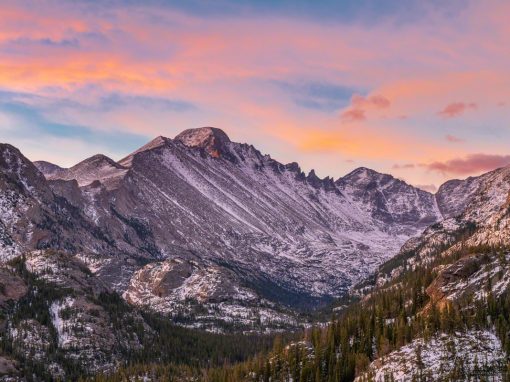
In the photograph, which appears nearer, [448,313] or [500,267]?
[448,313]

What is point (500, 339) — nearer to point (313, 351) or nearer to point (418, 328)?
point (418, 328)

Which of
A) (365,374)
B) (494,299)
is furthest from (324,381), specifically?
(494,299)

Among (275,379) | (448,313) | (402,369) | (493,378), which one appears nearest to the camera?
(493,378)

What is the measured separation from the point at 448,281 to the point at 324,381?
Answer: 5338 cm

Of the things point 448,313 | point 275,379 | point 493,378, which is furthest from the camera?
point 275,379

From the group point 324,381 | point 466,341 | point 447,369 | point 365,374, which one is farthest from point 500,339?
point 324,381

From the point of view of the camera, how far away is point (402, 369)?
15488 cm

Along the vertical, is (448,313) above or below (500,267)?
below

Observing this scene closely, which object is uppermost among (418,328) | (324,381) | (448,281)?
(448,281)

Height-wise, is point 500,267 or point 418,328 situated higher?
point 500,267

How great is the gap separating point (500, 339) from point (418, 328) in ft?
71.7

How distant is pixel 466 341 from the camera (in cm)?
15850

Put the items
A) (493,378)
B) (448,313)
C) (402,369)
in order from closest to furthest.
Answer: (493,378)
(402,369)
(448,313)

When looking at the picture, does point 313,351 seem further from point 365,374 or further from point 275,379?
point 365,374
